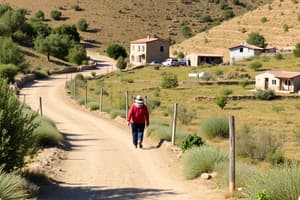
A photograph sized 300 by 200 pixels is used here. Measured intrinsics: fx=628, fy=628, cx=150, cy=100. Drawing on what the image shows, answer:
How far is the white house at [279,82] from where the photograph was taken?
59.6 m

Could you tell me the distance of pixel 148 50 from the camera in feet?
301

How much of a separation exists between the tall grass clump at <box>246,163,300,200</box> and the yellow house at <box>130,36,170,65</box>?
82.1 meters

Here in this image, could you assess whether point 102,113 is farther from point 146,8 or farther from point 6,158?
point 146,8

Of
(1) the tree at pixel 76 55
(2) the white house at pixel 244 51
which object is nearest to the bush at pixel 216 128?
(1) the tree at pixel 76 55

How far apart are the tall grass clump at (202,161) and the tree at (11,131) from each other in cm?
346

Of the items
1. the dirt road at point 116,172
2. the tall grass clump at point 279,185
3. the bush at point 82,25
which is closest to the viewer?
the tall grass clump at point 279,185

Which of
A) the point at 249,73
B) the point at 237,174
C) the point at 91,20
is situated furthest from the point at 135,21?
the point at 237,174

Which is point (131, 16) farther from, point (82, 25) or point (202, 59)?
point (202, 59)

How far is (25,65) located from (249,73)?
25.4 metres

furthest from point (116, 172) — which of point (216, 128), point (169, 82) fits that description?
point (169, 82)

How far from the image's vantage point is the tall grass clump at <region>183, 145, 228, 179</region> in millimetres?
13148

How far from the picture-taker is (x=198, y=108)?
46281 millimetres

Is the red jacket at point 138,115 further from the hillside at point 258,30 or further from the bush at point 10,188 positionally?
the hillside at point 258,30

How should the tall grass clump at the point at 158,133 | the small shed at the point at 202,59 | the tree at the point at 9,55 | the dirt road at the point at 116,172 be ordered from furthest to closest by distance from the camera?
the small shed at the point at 202,59 → the tree at the point at 9,55 → the tall grass clump at the point at 158,133 → the dirt road at the point at 116,172
